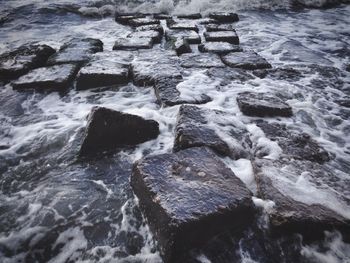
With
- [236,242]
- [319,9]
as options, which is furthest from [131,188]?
[319,9]

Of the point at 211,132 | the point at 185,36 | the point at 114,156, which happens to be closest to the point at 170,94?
the point at 211,132

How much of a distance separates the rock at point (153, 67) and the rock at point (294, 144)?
4.33 ft

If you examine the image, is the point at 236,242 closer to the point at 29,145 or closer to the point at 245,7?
the point at 29,145

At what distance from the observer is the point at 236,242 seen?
62.5 inches

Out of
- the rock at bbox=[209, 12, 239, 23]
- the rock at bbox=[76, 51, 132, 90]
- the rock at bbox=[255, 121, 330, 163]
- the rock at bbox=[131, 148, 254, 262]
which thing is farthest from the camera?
the rock at bbox=[209, 12, 239, 23]

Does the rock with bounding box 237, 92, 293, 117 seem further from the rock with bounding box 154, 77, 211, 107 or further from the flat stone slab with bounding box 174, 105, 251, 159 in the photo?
the rock with bounding box 154, 77, 211, 107

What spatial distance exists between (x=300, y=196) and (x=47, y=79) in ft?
9.33

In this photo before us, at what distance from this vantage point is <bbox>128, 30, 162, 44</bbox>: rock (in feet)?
14.9

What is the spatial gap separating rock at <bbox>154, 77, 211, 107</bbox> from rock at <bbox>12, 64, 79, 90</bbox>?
3.46 feet

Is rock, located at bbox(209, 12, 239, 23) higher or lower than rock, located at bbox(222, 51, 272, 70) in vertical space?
lower

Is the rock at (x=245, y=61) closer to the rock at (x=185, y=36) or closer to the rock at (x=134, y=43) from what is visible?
the rock at (x=185, y=36)

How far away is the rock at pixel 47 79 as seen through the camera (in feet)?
10.5

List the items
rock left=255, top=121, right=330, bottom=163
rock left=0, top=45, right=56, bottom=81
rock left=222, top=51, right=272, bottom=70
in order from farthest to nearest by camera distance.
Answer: rock left=222, top=51, right=272, bottom=70 < rock left=0, top=45, right=56, bottom=81 < rock left=255, top=121, right=330, bottom=163

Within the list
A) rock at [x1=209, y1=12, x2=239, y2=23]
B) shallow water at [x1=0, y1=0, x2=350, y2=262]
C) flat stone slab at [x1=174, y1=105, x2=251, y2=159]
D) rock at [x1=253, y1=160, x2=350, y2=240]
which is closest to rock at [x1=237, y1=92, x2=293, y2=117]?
shallow water at [x1=0, y1=0, x2=350, y2=262]
